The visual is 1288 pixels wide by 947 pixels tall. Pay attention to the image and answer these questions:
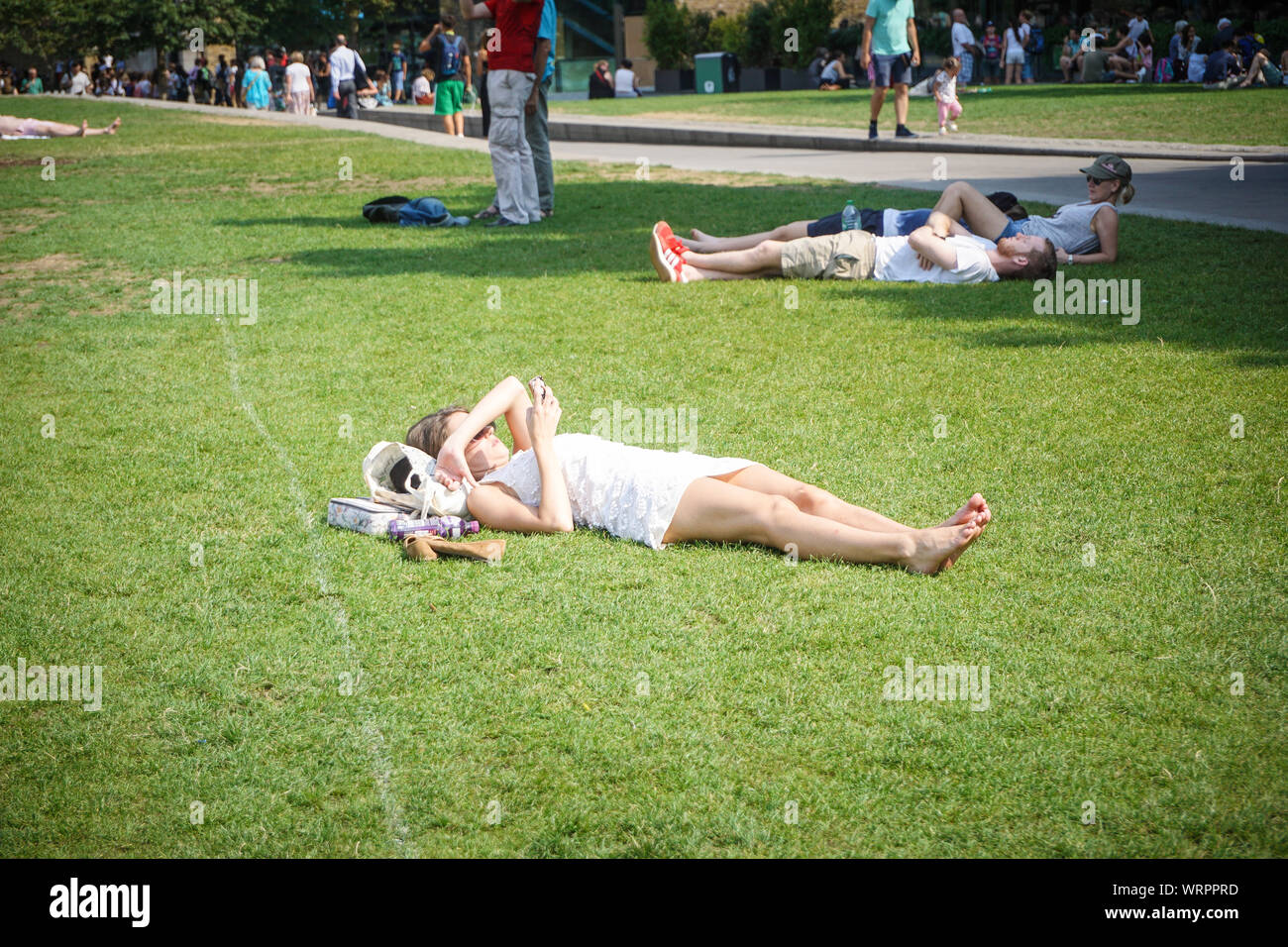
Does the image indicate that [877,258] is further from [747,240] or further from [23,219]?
[23,219]

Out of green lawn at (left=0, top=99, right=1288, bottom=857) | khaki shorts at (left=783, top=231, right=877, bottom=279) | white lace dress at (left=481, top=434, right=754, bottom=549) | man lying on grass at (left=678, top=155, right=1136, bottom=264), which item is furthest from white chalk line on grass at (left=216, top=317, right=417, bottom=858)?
man lying on grass at (left=678, top=155, right=1136, bottom=264)

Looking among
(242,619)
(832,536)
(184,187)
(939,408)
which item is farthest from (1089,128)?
(242,619)

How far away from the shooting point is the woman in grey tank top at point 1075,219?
950cm

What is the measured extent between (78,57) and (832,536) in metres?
71.6

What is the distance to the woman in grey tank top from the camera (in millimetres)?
9500

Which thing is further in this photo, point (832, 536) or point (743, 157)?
point (743, 157)

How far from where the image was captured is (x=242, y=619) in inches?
170

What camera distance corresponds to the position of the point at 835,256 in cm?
949

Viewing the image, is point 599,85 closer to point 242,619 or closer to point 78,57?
point 78,57

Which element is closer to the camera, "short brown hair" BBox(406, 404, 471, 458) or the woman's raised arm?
the woman's raised arm

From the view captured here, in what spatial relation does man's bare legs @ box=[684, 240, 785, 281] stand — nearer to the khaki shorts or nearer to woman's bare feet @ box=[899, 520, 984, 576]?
the khaki shorts

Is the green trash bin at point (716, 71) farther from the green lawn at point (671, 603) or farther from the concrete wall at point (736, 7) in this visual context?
the green lawn at point (671, 603)

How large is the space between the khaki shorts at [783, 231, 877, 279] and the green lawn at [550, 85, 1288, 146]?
11.7m

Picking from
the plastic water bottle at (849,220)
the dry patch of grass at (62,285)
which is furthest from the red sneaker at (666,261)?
the dry patch of grass at (62,285)
